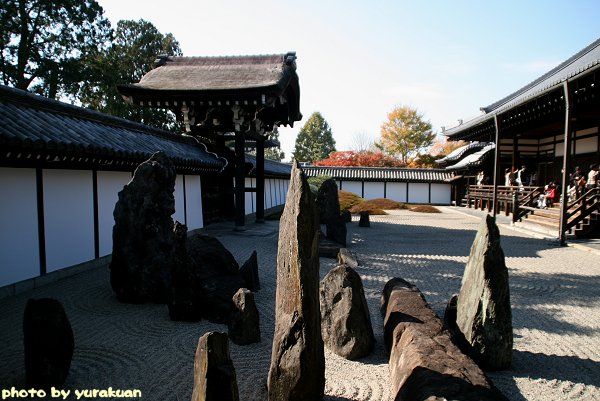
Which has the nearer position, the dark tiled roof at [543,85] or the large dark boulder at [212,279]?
the large dark boulder at [212,279]

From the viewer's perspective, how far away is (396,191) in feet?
112

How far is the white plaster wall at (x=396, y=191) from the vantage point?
112 ft

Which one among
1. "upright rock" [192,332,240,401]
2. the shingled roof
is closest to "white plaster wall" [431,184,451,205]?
the shingled roof

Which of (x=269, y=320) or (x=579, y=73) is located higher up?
(x=579, y=73)

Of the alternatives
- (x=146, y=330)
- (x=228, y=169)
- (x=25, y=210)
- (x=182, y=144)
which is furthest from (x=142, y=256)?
(x=228, y=169)

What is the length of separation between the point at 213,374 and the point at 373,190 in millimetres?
32953

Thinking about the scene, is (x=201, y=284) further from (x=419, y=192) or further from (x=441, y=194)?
(x=441, y=194)

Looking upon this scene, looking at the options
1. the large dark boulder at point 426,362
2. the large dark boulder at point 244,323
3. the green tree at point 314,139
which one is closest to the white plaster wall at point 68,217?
the large dark boulder at point 244,323

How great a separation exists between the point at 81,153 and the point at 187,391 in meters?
5.18

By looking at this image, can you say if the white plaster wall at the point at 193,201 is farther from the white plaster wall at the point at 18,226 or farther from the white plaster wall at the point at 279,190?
the white plaster wall at the point at 279,190

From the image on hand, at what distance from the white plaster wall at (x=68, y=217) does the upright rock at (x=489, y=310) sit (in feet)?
22.8

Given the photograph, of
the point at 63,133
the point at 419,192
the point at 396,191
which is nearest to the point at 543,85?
the point at 63,133

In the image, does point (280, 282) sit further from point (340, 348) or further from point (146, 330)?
point (146, 330)

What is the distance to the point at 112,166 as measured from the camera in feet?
29.5
